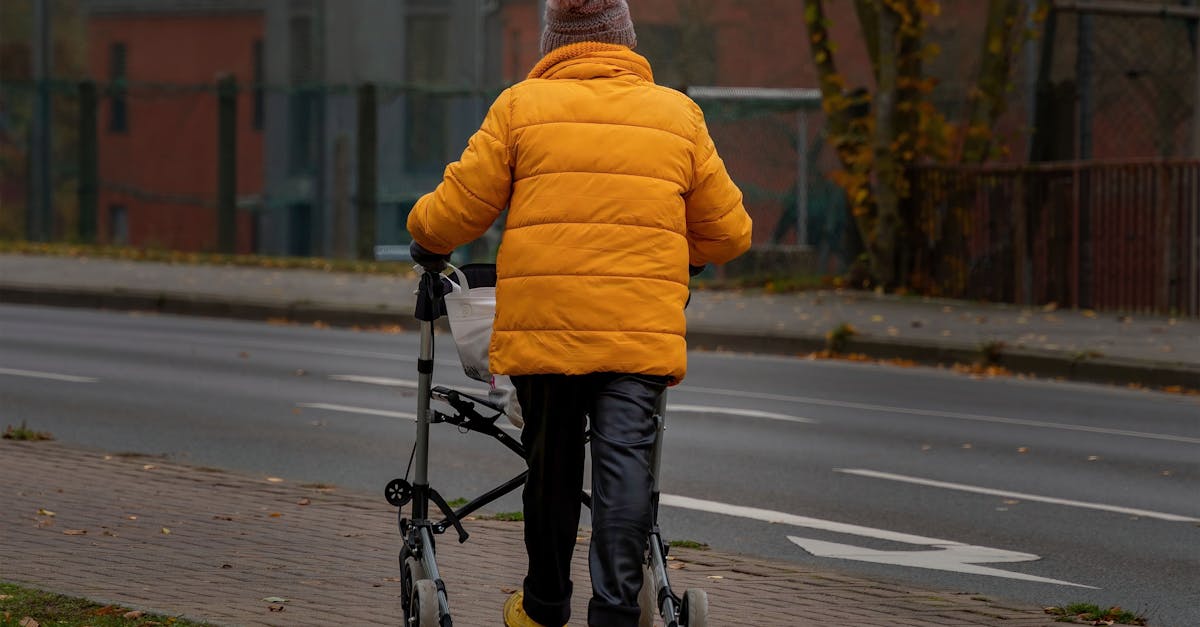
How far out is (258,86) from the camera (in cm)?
2608

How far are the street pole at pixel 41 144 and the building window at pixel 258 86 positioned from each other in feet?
9.75

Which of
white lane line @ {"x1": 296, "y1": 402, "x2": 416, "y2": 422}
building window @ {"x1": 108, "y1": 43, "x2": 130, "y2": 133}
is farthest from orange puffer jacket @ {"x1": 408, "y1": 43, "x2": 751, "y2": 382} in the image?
building window @ {"x1": 108, "y1": 43, "x2": 130, "y2": 133}

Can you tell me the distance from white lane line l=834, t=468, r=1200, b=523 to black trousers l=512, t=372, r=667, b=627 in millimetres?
4589

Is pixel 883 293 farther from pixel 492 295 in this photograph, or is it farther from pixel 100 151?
pixel 492 295

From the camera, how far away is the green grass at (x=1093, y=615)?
253 inches

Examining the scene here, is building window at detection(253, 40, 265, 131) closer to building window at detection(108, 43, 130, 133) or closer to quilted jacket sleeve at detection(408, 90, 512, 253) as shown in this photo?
building window at detection(108, 43, 130, 133)

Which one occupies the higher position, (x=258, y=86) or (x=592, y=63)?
(x=258, y=86)

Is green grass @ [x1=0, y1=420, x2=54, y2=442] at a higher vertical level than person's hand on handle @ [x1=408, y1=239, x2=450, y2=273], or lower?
lower

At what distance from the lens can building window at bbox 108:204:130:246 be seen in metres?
27.4

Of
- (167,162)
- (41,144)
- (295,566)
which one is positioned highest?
(41,144)

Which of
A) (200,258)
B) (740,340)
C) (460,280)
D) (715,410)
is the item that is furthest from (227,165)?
(460,280)

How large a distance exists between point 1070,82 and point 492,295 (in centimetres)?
1703

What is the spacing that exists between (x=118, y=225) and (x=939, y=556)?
2194cm

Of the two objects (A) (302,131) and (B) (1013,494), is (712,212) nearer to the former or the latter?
(B) (1013,494)
